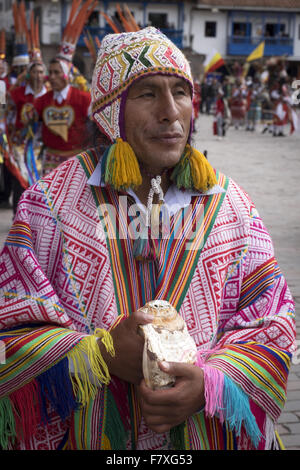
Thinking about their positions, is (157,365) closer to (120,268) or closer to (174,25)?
(120,268)

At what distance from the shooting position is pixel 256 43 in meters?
56.0

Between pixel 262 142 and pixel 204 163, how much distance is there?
18999 mm

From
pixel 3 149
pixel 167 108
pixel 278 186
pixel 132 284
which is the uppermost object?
pixel 167 108

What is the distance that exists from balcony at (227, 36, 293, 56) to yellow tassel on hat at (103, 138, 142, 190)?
54.7 m

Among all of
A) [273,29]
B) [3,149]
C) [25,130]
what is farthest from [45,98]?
[273,29]

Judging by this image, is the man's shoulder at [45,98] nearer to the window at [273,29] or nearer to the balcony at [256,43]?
the balcony at [256,43]

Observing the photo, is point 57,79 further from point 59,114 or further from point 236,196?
point 236,196

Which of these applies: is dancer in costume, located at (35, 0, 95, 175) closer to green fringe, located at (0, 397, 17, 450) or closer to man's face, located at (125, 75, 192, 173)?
man's face, located at (125, 75, 192, 173)

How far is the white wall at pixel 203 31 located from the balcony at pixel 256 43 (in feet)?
2.85

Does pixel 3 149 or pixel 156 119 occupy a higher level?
pixel 156 119

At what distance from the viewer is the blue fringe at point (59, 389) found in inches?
69.6

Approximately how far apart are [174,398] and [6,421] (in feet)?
1.76

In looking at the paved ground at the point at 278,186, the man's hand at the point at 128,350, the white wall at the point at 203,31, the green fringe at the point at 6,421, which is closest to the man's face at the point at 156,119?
the man's hand at the point at 128,350
